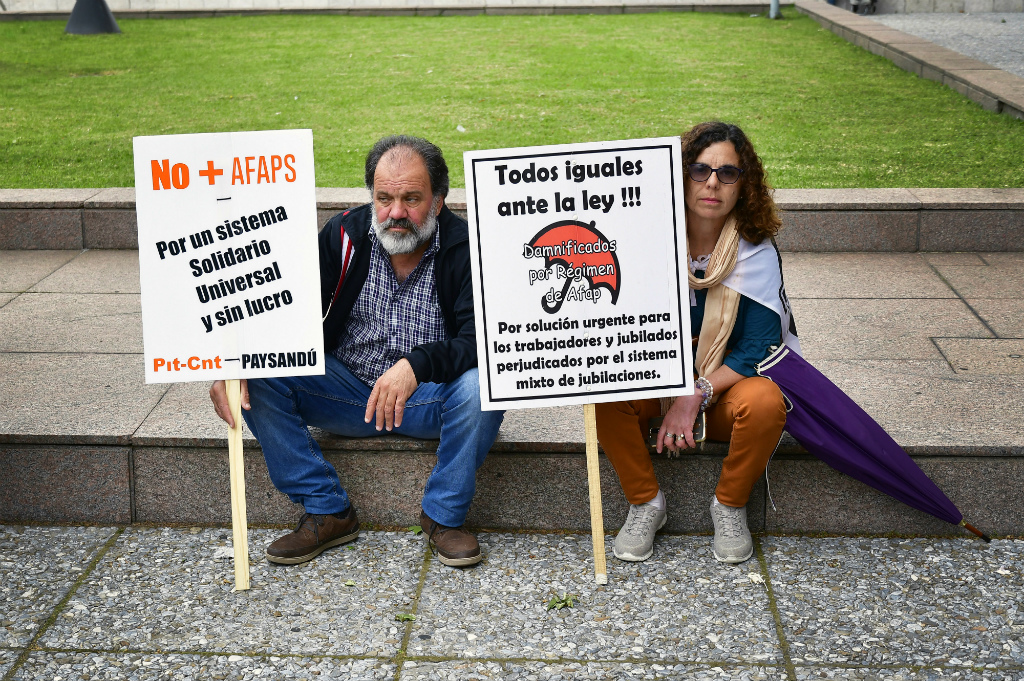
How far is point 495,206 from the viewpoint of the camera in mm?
3406

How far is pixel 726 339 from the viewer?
3.64 metres

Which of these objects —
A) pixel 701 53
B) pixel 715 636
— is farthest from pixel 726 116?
pixel 715 636

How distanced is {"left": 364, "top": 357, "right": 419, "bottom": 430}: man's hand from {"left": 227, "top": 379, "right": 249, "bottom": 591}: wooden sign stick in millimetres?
429

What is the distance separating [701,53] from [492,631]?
33.3 ft

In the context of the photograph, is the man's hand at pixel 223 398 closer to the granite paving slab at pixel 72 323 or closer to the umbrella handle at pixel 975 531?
the granite paving slab at pixel 72 323

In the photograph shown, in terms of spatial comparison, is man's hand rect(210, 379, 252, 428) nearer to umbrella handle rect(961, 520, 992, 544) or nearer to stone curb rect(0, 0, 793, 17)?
umbrella handle rect(961, 520, 992, 544)

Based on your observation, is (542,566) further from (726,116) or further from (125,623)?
(726,116)

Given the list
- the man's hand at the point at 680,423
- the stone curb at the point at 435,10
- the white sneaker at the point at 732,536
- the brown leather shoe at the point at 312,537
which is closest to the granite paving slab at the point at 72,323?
the brown leather shoe at the point at 312,537

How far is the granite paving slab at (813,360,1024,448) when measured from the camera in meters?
3.75

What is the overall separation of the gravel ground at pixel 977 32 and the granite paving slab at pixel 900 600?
890 cm

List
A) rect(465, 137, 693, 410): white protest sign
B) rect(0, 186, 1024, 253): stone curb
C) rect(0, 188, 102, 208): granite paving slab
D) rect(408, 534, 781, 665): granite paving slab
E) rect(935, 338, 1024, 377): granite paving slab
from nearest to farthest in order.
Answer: rect(408, 534, 781, 665): granite paving slab → rect(465, 137, 693, 410): white protest sign → rect(935, 338, 1024, 377): granite paving slab → rect(0, 186, 1024, 253): stone curb → rect(0, 188, 102, 208): granite paving slab

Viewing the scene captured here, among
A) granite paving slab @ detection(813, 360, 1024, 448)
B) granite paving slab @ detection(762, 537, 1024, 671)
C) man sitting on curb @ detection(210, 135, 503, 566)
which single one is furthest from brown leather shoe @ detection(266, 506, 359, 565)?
granite paving slab @ detection(813, 360, 1024, 448)

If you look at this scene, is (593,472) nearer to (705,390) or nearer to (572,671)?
(705,390)

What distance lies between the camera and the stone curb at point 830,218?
6.15 metres
